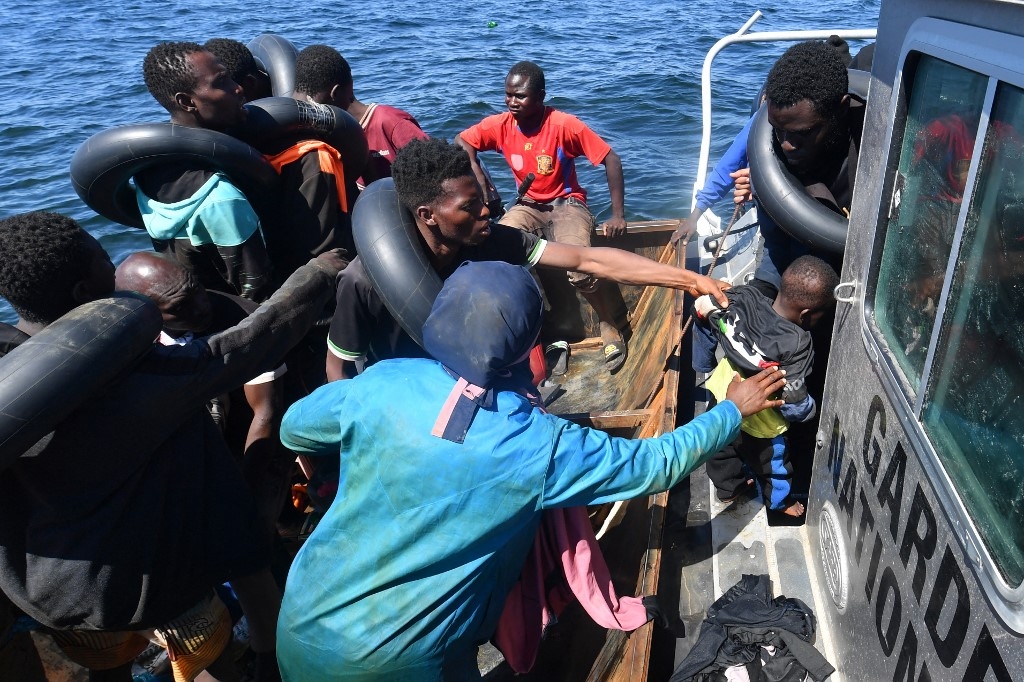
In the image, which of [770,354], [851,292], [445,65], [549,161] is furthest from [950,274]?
[445,65]

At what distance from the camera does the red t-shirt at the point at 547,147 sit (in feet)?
17.9

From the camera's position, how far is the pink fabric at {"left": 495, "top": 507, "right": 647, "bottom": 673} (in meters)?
2.53

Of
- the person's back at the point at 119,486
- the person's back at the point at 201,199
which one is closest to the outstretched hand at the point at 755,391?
the person's back at the point at 119,486

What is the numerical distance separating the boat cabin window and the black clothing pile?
98cm

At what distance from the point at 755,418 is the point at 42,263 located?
245cm

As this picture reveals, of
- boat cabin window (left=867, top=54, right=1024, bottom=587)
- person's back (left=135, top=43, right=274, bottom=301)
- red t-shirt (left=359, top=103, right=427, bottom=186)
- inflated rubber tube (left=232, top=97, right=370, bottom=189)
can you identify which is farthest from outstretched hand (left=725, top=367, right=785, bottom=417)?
red t-shirt (left=359, top=103, right=427, bottom=186)

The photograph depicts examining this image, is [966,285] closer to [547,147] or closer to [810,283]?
[810,283]

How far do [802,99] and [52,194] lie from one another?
10.4 meters

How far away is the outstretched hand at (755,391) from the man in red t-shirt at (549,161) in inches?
100

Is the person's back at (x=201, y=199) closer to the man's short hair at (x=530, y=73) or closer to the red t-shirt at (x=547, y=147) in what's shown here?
the man's short hair at (x=530, y=73)

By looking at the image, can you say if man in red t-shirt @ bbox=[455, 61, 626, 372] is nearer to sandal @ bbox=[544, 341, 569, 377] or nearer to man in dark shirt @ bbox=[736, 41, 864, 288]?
sandal @ bbox=[544, 341, 569, 377]

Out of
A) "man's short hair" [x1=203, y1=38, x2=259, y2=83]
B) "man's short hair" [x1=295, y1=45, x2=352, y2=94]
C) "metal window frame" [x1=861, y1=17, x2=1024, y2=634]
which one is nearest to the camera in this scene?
"metal window frame" [x1=861, y1=17, x2=1024, y2=634]

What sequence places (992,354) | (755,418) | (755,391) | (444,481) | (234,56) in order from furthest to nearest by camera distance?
(234,56), (755,418), (755,391), (444,481), (992,354)

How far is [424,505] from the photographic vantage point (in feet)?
6.85
